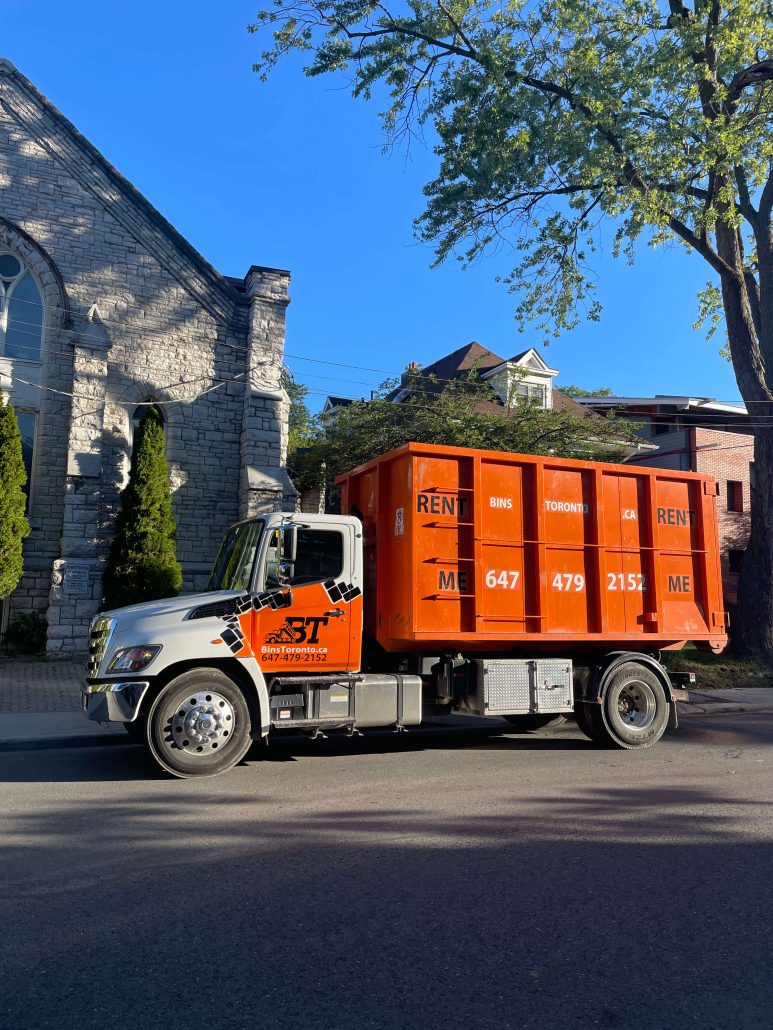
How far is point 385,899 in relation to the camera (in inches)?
161

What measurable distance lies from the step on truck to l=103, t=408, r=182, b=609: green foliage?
281 inches

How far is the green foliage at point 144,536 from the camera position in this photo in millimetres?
15023

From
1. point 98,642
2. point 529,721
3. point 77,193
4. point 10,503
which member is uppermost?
point 77,193

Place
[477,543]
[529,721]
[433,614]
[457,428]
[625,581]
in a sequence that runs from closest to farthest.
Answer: [433,614] < [477,543] < [625,581] < [529,721] < [457,428]

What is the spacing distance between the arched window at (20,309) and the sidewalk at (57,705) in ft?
A: 21.5

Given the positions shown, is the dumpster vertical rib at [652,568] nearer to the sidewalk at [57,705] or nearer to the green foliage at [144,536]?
the sidewalk at [57,705]

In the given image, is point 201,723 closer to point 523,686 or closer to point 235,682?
point 235,682

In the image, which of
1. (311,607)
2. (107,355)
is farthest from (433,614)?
(107,355)

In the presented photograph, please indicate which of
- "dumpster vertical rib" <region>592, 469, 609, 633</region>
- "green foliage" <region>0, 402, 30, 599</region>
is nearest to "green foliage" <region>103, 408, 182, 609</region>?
"green foliage" <region>0, 402, 30, 599</region>

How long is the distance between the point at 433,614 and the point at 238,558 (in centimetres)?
211

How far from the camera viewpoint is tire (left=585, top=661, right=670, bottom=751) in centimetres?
868

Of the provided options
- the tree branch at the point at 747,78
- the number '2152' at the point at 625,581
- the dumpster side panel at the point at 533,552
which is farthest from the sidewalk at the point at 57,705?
the tree branch at the point at 747,78

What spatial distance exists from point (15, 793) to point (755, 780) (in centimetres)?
664

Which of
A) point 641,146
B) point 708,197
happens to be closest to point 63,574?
point 641,146
